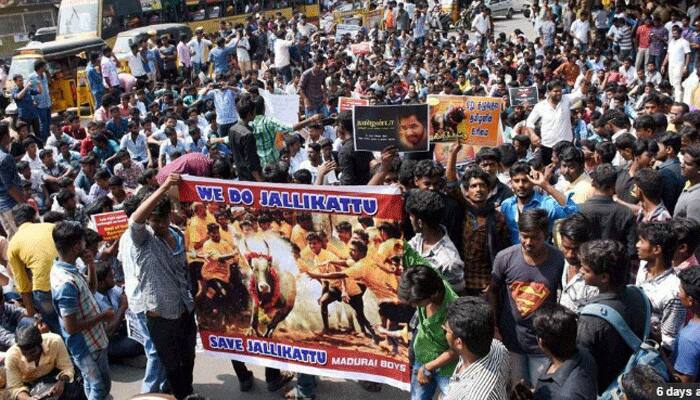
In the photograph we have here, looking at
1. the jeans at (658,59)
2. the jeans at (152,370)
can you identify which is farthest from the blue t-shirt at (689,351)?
the jeans at (658,59)

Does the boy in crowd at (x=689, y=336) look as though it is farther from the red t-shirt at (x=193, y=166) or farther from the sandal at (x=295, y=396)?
the red t-shirt at (x=193, y=166)

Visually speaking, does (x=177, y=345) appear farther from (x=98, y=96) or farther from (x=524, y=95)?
(x=98, y=96)

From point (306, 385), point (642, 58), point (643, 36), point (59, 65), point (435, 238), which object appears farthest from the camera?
point (59, 65)

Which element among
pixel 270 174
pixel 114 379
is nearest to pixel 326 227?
pixel 270 174

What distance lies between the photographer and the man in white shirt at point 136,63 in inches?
762

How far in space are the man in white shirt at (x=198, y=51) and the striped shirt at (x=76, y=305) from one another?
1743 cm

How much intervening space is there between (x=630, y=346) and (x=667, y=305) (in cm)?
70

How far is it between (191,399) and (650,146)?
487 centimetres

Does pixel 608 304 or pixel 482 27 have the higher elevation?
pixel 482 27

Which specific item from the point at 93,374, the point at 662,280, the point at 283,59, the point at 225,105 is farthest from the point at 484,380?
the point at 283,59

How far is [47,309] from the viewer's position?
20.0 ft

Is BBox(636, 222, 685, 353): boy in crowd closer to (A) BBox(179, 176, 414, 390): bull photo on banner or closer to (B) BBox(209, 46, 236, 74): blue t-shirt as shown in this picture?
(A) BBox(179, 176, 414, 390): bull photo on banner

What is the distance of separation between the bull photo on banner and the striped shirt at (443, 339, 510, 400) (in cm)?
126

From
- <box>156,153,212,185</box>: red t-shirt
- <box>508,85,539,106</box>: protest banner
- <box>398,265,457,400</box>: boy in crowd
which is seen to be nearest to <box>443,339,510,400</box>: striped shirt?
<box>398,265,457,400</box>: boy in crowd
